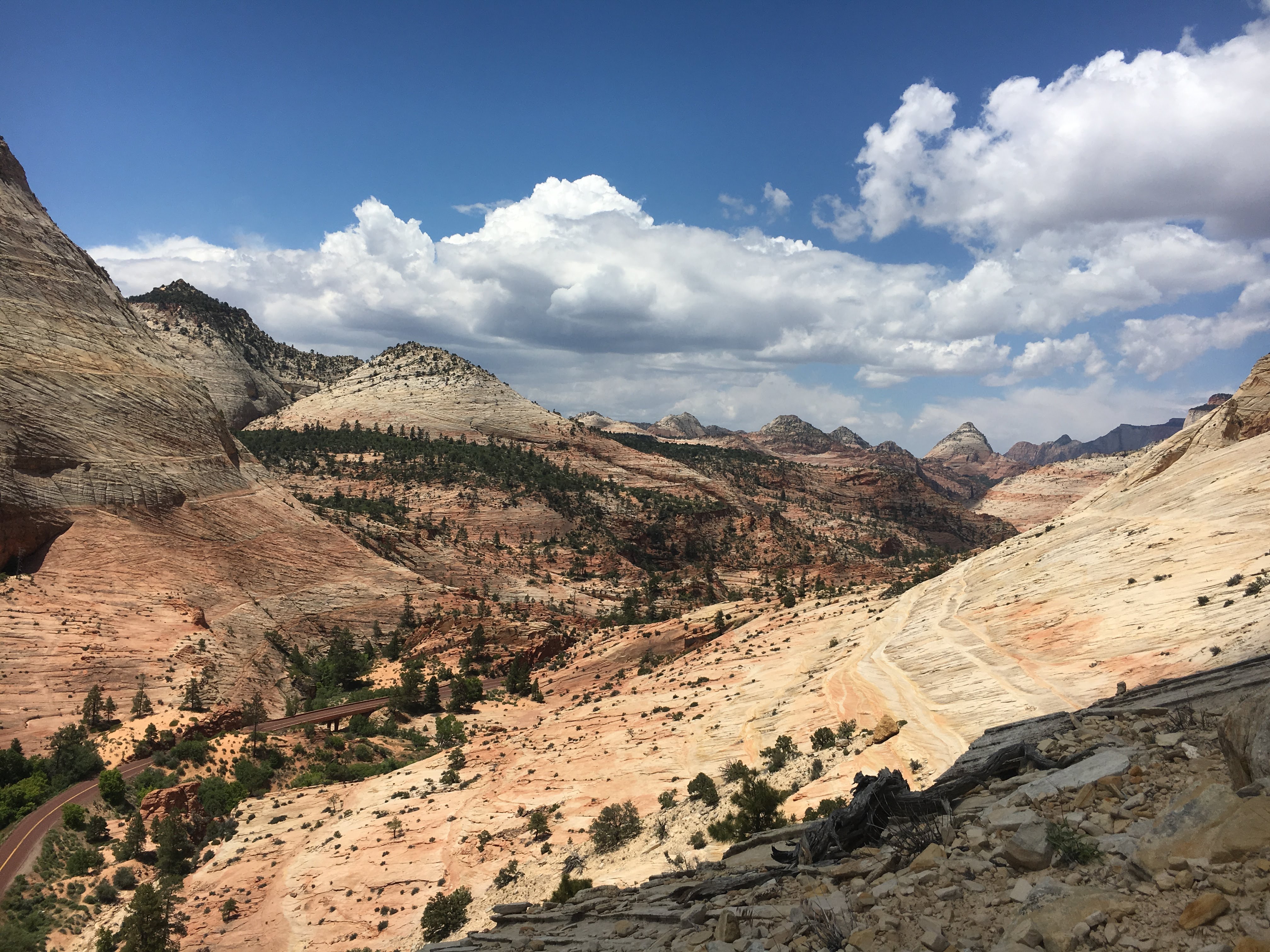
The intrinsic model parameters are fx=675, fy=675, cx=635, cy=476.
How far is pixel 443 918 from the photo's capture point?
16797mm

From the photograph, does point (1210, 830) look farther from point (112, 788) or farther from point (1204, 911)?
point (112, 788)

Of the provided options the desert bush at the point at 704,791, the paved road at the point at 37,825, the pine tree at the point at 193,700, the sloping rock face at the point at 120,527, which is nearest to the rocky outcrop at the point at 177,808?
the paved road at the point at 37,825

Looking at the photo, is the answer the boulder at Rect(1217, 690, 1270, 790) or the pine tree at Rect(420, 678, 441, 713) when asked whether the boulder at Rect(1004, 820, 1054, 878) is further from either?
the pine tree at Rect(420, 678, 441, 713)

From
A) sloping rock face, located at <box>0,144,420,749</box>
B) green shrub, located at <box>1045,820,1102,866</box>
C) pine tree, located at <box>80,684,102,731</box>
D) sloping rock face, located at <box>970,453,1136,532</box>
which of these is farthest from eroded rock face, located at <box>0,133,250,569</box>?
sloping rock face, located at <box>970,453,1136,532</box>

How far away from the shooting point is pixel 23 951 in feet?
62.5

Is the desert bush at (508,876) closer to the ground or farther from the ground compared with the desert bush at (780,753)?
closer to the ground

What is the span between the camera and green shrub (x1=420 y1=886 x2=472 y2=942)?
16578 mm

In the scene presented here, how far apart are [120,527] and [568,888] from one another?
44.5 meters

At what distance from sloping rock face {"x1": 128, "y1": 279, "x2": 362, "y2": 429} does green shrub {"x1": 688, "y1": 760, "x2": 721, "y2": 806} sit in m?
127

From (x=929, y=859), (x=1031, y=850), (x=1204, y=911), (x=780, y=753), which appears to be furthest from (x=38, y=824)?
(x=1204, y=911)

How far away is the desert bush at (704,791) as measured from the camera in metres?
18.9

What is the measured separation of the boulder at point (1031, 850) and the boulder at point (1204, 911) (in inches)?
63.5

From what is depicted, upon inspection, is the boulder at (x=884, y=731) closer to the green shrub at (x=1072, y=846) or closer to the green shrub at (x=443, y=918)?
the green shrub at (x=443, y=918)

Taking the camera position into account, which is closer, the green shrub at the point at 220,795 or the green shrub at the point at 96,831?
the green shrub at the point at 96,831
